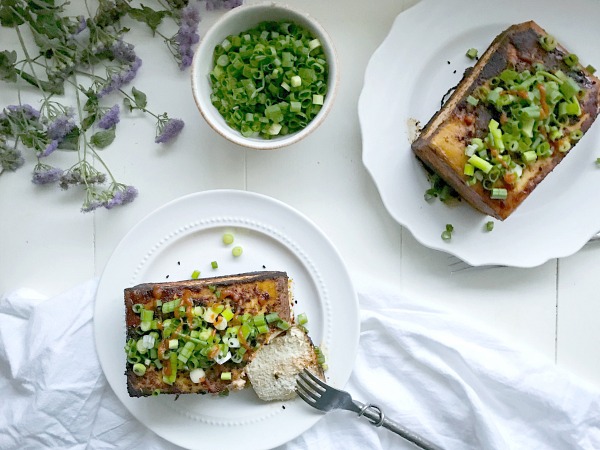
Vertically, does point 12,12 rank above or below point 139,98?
above

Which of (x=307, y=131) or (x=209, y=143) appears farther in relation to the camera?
(x=209, y=143)

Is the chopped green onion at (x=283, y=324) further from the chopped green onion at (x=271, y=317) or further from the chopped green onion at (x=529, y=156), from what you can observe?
the chopped green onion at (x=529, y=156)

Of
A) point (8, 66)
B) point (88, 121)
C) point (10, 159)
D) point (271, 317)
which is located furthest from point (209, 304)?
point (8, 66)

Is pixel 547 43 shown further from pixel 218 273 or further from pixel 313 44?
pixel 218 273

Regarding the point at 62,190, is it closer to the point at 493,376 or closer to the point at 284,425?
the point at 284,425

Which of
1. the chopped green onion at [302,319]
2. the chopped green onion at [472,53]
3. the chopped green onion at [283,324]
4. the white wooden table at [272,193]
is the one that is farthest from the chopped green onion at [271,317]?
the chopped green onion at [472,53]

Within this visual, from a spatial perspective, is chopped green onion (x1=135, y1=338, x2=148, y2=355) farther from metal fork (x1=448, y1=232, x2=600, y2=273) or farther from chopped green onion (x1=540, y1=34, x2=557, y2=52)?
chopped green onion (x1=540, y1=34, x2=557, y2=52)

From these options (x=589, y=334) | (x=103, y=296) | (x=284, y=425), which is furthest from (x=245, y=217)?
(x=589, y=334)

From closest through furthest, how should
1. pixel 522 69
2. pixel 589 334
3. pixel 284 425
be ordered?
1. pixel 522 69
2. pixel 284 425
3. pixel 589 334

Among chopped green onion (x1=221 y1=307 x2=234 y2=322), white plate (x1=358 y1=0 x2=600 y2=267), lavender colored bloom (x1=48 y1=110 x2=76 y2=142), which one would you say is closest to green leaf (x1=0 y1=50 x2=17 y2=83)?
lavender colored bloom (x1=48 y1=110 x2=76 y2=142)
